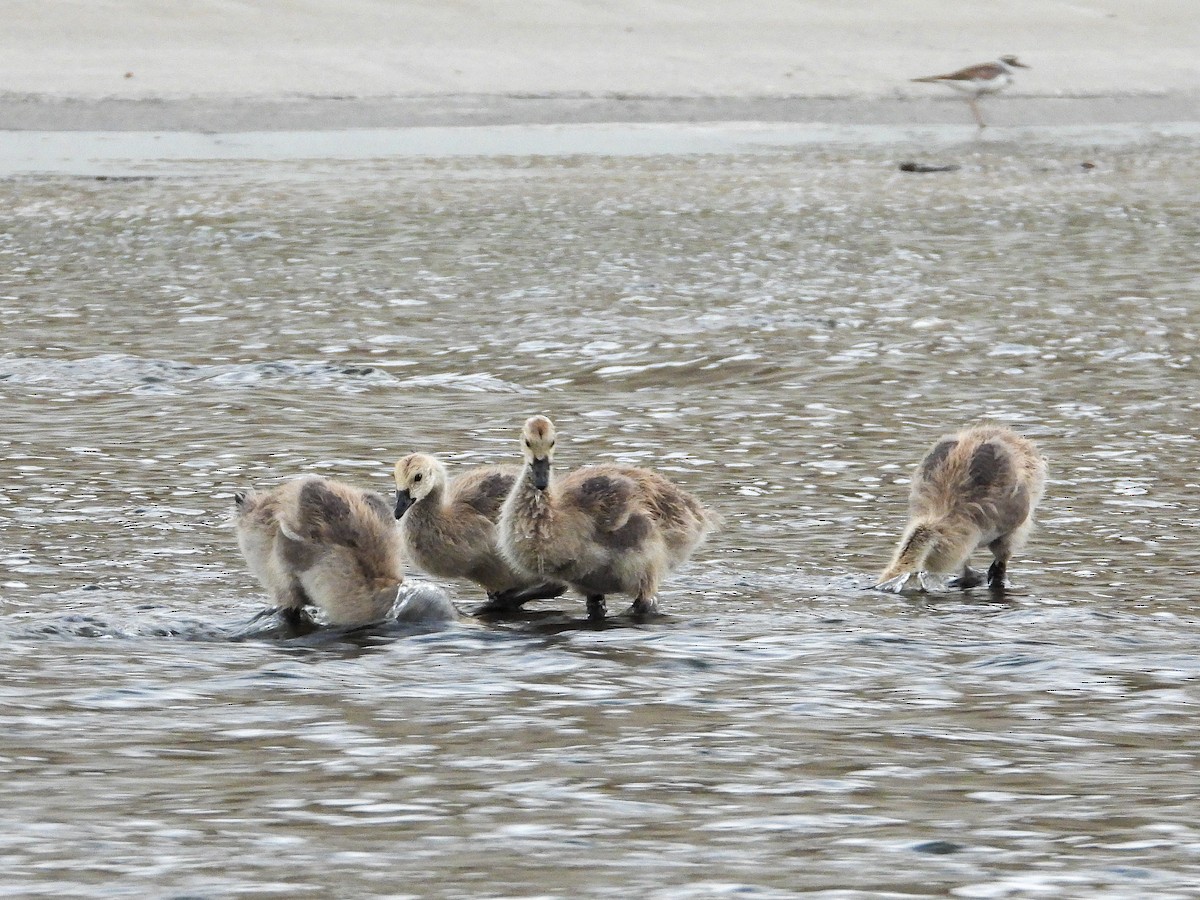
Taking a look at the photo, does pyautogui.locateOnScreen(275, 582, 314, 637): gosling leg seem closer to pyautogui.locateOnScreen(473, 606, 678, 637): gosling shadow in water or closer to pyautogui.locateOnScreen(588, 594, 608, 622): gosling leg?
pyautogui.locateOnScreen(473, 606, 678, 637): gosling shadow in water

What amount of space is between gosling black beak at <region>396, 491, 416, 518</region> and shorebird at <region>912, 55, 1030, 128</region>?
81.9 ft

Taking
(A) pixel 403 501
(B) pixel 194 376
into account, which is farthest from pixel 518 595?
(B) pixel 194 376

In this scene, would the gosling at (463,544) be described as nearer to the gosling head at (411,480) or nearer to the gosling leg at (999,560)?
the gosling head at (411,480)

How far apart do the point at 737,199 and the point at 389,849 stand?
1748 centimetres

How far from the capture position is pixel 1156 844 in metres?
4.90

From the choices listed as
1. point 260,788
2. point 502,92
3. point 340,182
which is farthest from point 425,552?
point 502,92

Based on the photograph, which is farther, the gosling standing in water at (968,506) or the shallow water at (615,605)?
the gosling standing in water at (968,506)

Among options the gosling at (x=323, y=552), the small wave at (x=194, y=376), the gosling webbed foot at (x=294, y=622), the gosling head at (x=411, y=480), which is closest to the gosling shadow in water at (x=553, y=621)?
the gosling at (x=323, y=552)

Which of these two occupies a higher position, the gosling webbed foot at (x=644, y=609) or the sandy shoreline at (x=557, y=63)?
the sandy shoreline at (x=557, y=63)

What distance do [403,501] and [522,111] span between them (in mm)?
23532

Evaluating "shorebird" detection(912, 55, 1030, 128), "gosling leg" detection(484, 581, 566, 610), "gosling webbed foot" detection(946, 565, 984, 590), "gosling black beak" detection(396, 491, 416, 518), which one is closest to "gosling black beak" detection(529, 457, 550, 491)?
"gosling black beak" detection(396, 491, 416, 518)

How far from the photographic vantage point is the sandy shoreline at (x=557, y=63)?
30109 millimetres

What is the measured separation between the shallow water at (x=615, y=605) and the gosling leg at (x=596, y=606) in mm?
91

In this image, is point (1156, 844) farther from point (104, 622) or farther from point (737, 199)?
point (737, 199)
